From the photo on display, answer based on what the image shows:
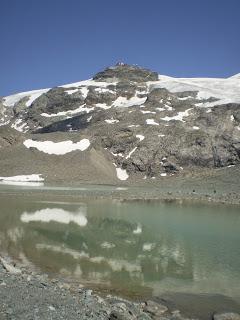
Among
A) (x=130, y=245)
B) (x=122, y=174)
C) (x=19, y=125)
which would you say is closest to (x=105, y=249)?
(x=130, y=245)

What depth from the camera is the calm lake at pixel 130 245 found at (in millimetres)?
21312

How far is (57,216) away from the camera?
137 feet

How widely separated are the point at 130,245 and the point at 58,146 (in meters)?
76.3

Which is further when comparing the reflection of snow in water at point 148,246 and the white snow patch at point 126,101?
the white snow patch at point 126,101

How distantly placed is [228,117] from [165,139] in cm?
1677

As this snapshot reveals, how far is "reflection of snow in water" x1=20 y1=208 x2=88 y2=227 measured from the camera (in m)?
38.8

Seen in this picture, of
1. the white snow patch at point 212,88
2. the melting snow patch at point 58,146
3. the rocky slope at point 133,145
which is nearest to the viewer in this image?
the rocky slope at point 133,145

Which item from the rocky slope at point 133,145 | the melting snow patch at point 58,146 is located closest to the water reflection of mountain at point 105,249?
the rocky slope at point 133,145

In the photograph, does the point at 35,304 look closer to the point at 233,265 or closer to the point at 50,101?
the point at 233,265

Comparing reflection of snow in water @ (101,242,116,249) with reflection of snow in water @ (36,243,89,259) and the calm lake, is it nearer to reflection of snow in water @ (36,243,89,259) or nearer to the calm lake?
the calm lake

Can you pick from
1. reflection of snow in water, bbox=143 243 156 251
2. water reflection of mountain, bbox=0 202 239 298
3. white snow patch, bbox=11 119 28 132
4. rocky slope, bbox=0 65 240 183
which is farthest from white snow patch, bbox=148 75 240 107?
reflection of snow in water, bbox=143 243 156 251

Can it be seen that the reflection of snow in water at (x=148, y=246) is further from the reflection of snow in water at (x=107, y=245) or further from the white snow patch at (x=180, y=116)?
the white snow patch at (x=180, y=116)

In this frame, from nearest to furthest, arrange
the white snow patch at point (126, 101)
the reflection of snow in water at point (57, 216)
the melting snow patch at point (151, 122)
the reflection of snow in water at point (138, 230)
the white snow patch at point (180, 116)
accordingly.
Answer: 1. the reflection of snow in water at point (138, 230)
2. the reflection of snow in water at point (57, 216)
3. the melting snow patch at point (151, 122)
4. the white snow patch at point (180, 116)
5. the white snow patch at point (126, 101)

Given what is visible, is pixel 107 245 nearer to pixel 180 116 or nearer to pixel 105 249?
pixel 105 249
